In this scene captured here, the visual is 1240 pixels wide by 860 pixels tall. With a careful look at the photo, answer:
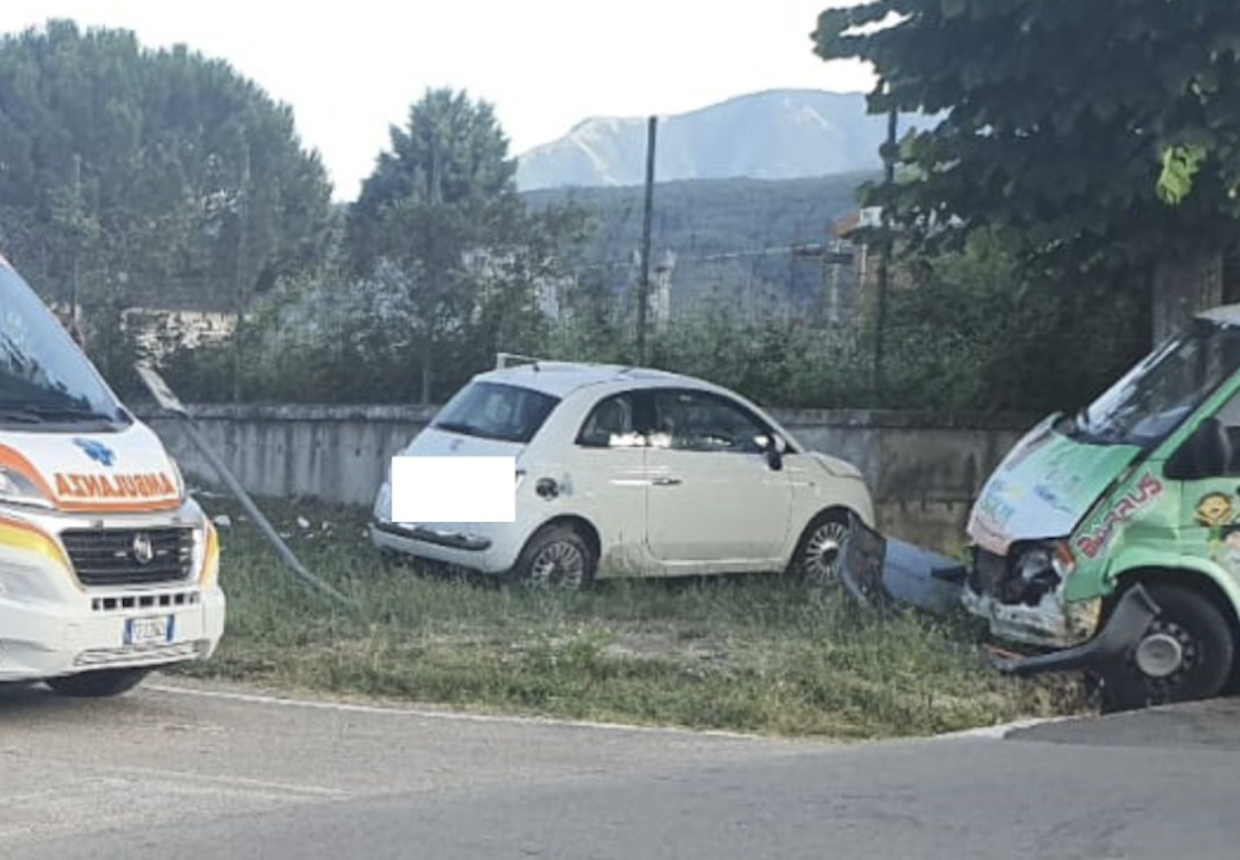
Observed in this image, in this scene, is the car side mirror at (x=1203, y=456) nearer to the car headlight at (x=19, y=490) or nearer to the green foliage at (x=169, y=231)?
the car headlight at (x=19, y=490)

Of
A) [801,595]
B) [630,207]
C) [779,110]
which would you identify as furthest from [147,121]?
[779,110]

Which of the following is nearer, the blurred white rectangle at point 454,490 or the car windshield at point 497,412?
the blurred white rectangle at point 454,490

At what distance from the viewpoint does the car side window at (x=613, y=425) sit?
518 inches

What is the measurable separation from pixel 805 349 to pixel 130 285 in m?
8.09

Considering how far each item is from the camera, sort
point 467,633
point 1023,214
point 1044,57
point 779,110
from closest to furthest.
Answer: point 467,633, point 1044,57, point 1023,214, point 779,110

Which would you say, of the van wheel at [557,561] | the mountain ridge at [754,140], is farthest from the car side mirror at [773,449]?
the mountain ridge at [754,140]

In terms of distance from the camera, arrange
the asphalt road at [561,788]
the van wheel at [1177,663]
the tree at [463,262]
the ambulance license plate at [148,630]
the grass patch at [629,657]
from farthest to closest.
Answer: the tree at [463,262]
the van wheel at [1177,663]
the grass patch at [629,657]
the ambulance license plate at [148,630]
the asphalt road at [561,788]

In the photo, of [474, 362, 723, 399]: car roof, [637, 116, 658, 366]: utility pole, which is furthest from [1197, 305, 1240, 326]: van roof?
[637, 116, 658, 366]: utility pole

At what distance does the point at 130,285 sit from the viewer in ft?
67.5

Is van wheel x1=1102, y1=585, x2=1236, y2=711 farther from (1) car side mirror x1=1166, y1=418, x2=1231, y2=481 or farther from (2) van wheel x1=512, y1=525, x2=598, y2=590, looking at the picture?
(2) van wheel x1=512, y1=525, x2=598, y2=590

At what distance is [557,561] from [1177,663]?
4564 mm

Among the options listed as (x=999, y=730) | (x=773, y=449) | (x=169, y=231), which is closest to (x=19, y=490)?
(x=999, y=730)

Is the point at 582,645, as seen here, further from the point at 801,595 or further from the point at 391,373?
the point at 391,373

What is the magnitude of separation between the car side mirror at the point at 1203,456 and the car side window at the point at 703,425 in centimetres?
446
